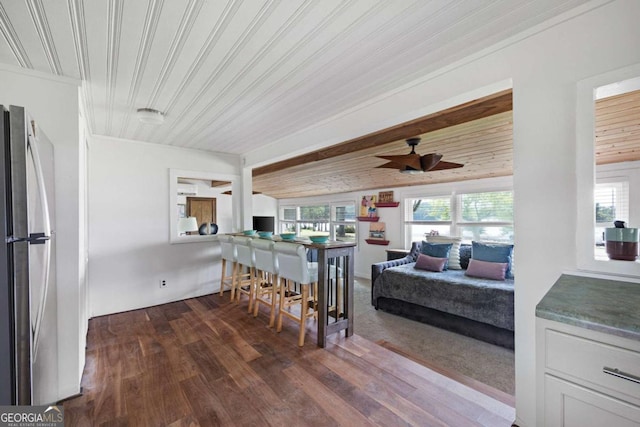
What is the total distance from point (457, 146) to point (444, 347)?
2431 millimetres

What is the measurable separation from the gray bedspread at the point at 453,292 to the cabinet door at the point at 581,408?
236cm

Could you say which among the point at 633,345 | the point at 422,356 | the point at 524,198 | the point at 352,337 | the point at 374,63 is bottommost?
the point at 422,356

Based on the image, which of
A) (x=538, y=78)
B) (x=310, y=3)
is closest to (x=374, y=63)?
(x=310, y=3)

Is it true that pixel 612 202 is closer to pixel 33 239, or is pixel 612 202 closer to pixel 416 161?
pixel 416 161

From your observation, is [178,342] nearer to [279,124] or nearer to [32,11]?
[279,124]

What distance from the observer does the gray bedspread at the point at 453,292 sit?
3092 mm

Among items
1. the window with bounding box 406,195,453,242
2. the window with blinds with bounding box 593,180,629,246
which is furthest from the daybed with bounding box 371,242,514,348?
the window with blinds with bounding box 593,180,629,246

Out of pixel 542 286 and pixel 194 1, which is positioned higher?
pixel 194 1

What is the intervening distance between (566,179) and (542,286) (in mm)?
575

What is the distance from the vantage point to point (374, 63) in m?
1.77

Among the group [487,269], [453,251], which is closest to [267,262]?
[487,269]

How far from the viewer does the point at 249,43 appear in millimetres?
1562

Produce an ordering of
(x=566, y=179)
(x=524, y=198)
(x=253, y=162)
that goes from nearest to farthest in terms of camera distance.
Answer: (x=566, y=179) → (x=524, y=198) → (x=253, y=162)

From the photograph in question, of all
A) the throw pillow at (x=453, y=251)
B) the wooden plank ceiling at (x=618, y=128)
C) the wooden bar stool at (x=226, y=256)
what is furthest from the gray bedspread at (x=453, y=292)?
the wooden bar stool at (x=226, y=256)
